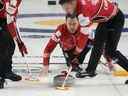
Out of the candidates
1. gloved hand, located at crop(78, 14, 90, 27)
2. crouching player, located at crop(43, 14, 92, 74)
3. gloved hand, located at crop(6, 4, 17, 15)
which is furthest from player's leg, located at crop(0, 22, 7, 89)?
gloved hand, located at crop(78, 14, 90, 27)

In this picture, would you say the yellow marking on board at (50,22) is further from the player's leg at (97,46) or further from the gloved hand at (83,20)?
the gloved hand at (83,20)

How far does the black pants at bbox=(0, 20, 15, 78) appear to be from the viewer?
4289 mm

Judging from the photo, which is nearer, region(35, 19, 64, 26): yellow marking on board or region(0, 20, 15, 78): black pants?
region(0, 20, 15, 78): black pants

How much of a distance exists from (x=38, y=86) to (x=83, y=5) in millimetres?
831

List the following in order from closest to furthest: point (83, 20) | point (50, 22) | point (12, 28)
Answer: point (83, 20) < point (12, 28) < point (50, 22)

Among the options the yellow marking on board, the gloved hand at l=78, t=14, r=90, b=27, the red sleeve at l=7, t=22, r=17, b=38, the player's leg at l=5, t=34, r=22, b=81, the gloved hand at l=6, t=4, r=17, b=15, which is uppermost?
the gloved hand at l=6, t=4, r=17, b=15

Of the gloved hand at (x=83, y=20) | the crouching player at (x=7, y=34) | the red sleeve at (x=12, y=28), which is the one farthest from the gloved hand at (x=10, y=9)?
the gloved hand at (x=83, y=20)

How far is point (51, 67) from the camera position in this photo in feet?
17.1

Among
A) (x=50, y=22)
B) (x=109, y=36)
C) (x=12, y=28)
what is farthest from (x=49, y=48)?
(x=50, y=22)

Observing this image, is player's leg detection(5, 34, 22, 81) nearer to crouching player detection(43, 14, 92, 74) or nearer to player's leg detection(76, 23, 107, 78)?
crouching player detection(43, 14, 92, 74)

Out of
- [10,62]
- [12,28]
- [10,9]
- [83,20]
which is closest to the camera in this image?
[83,20]

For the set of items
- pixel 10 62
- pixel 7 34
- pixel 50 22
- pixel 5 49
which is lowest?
pixel 50 22

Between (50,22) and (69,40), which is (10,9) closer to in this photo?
(69,40)

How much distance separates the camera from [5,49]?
4332 millimetres
